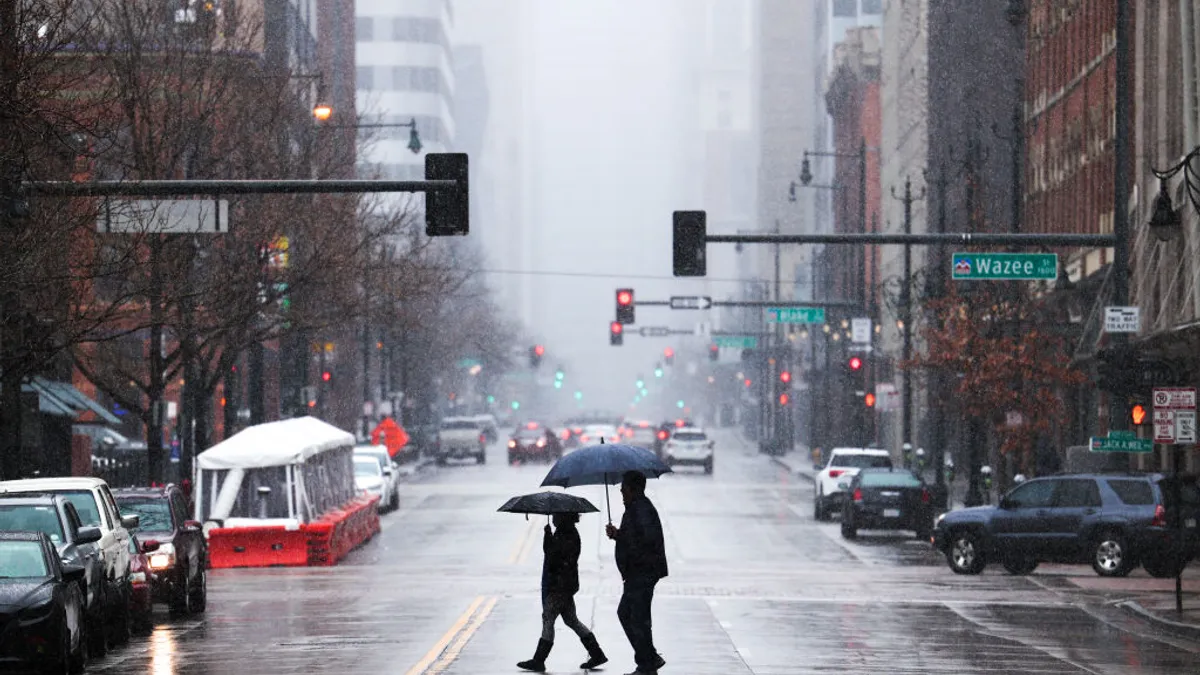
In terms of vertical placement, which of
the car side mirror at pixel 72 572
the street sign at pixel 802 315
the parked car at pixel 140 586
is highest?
the street sign at pixel 802 315

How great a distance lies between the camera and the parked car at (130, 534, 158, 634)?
24.8m

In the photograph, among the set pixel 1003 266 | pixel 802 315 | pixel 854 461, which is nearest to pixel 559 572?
pixel 1003 266

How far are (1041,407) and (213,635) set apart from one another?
29.9 meters

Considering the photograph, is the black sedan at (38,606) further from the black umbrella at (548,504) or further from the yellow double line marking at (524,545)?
the yellow double line marking at (524,545)

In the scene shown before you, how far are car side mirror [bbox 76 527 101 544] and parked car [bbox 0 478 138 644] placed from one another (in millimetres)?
1596

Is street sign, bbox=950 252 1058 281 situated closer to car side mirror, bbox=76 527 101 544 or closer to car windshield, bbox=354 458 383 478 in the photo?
car side mirror, bbox=76 527 101 544

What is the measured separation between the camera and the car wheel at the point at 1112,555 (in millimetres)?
34156

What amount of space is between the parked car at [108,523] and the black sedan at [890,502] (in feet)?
75.5

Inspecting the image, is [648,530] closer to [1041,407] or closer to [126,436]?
[1041,407]

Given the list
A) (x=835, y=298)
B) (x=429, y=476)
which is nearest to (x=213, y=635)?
(x=429, y=476)

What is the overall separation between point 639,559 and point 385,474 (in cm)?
3855

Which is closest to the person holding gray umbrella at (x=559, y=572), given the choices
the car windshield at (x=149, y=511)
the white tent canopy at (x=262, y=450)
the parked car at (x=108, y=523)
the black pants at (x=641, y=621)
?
the black pants at (x=641, y=621)

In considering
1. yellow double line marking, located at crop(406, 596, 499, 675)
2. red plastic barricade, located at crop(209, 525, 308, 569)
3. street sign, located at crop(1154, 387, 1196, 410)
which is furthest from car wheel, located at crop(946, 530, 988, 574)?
red plastic barricade, located at crop(209, 525, 308, 569)

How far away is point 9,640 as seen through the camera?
18.1 m
